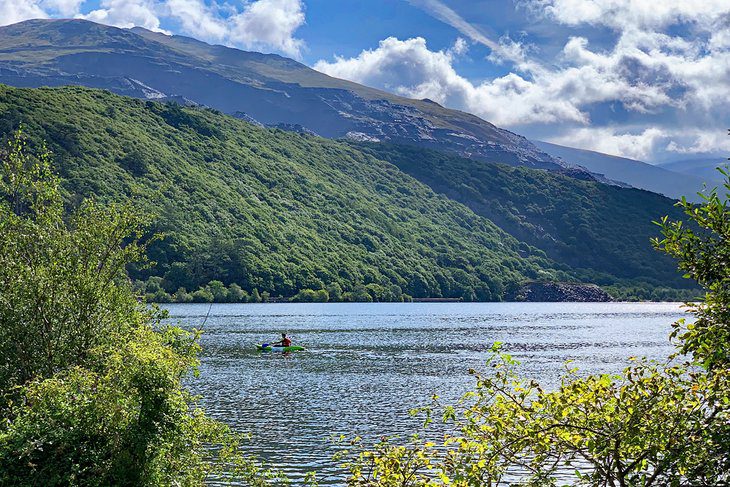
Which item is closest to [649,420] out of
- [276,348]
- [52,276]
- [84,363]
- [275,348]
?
[84,363]

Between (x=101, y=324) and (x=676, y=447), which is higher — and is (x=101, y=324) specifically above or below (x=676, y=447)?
below

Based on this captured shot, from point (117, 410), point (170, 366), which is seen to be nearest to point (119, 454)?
point (117, 410)

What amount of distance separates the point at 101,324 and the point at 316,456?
18.2m

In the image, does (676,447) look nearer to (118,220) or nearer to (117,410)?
(117,410)

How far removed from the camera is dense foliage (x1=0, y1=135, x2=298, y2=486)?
59.0 ft

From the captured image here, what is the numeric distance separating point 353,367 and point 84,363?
2281 inches

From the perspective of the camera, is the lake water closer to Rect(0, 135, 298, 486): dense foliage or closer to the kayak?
the kayak

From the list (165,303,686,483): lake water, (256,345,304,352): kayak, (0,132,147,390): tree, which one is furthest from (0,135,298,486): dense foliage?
(256,345,304,352): kayak

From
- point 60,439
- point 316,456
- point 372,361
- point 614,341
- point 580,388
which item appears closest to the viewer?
point 580,388

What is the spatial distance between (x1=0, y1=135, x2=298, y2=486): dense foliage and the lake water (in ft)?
49.0

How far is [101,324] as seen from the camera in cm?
2495

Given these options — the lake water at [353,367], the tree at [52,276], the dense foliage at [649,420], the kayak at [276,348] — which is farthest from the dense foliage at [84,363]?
the kayak at [276,348]

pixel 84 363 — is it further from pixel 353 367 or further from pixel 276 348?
pixel 276 348

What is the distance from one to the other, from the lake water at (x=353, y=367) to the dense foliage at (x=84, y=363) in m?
14.9
